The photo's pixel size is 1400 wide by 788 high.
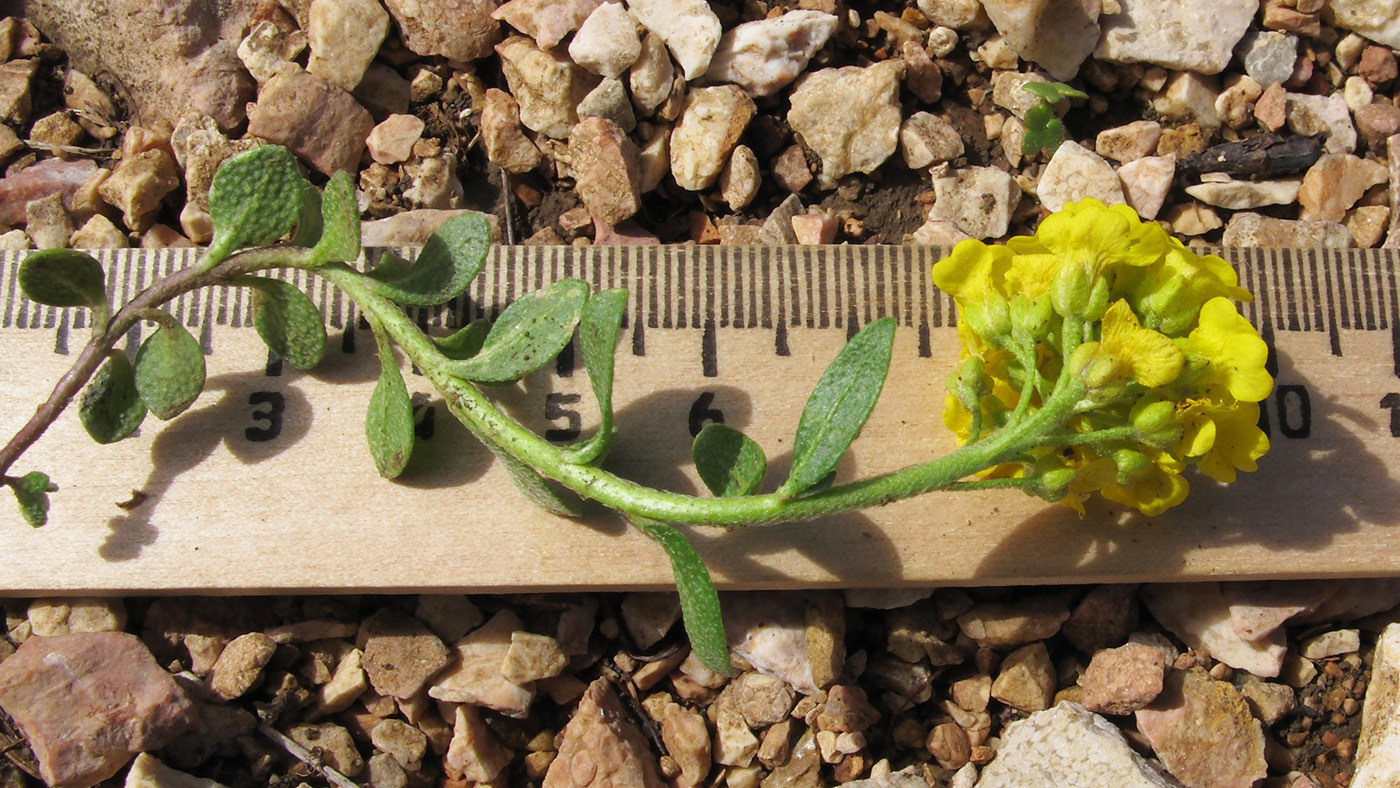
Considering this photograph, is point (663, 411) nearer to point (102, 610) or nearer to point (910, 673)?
point (910, 673)

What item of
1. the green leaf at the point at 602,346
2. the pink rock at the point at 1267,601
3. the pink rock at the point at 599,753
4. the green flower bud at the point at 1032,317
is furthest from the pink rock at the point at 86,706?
the pink rock at the point at 1267,601

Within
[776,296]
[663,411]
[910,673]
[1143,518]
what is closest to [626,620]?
[663,411]

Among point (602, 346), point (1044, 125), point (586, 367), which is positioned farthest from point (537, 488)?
point (1044, 125)

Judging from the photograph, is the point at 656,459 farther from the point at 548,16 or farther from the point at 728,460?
the point at 548,16

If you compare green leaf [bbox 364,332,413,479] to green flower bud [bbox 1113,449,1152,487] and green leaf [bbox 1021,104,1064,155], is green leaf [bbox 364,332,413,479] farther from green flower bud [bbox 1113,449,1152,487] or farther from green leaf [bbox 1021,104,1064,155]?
green leaf [bbox 1021,104,1064,155]

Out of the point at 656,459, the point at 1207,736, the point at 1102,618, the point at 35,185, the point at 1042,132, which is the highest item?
the point at 35,185

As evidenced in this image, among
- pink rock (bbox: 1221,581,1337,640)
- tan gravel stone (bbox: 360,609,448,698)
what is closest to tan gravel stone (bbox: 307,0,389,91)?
tan gravel stone (bbox: 360,609,448,698)
